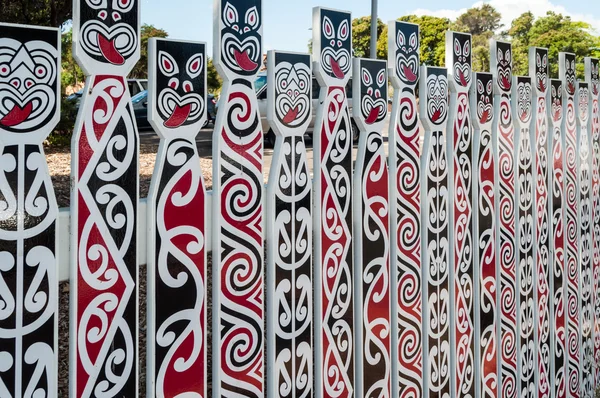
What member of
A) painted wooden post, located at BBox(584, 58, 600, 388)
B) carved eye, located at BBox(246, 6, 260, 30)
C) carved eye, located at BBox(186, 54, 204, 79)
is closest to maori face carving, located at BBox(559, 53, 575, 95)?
painted wooden post, located at BBox(584, 58, 600, 388)

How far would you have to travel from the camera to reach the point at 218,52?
169cm

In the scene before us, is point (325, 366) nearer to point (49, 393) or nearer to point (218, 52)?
point (49, 393)

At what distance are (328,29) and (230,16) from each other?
359mm

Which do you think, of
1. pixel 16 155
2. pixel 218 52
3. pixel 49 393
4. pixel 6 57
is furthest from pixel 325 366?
pixel 6 57

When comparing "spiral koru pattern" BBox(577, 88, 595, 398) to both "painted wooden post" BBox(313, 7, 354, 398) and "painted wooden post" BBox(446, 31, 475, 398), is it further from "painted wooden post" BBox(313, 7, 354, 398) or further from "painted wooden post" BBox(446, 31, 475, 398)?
"painted wooden post" BBox(313, 7, 354, 398)

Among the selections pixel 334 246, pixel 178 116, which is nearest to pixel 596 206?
pixel 334 246

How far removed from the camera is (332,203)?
2012 mm

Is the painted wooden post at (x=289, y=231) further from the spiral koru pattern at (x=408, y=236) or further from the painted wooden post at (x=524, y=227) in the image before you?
the painted wooden post at (x=524, y=227)

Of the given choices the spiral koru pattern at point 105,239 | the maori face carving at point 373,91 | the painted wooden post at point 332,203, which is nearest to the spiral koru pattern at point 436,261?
the maori face carving at point 373,91

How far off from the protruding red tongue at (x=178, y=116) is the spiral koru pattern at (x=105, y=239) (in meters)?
0.09

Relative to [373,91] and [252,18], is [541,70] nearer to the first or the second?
[373,91]

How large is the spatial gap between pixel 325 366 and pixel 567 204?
1.69 metres

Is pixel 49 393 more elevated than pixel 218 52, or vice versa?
pixel 218 52

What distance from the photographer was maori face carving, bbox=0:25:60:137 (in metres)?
1.36
